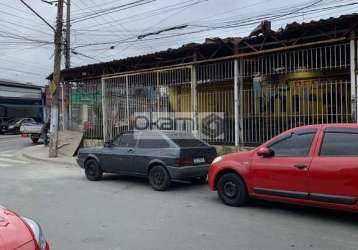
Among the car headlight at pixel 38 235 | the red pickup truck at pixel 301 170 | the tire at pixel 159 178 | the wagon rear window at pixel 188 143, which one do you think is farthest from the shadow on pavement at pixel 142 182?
the car headlight at pixel 38 235

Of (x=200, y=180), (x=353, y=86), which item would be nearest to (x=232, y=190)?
(x=200, y=180)

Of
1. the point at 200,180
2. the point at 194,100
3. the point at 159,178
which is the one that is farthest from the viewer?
the point at 194,100

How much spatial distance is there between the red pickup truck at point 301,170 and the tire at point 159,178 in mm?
1971

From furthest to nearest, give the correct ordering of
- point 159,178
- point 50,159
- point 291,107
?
point 50,159
point 291,107
point 159,178

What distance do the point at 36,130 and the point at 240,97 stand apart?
59.1 ft

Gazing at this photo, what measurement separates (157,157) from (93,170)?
2.64 meters

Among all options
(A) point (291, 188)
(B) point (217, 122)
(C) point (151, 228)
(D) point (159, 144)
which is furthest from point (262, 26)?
(C) point (151, 228)

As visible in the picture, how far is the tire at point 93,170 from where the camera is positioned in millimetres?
12335

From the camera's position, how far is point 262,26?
13094mm

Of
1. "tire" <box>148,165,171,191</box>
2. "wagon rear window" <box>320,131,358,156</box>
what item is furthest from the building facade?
"wagon rear window" <box>320,131,358,156</box>

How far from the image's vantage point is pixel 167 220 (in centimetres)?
750

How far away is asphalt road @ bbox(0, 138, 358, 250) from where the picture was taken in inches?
241

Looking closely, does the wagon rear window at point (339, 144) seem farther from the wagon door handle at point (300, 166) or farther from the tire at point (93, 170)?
the tire at point (93, 170)

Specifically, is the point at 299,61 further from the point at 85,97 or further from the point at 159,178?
the point at 85,97
